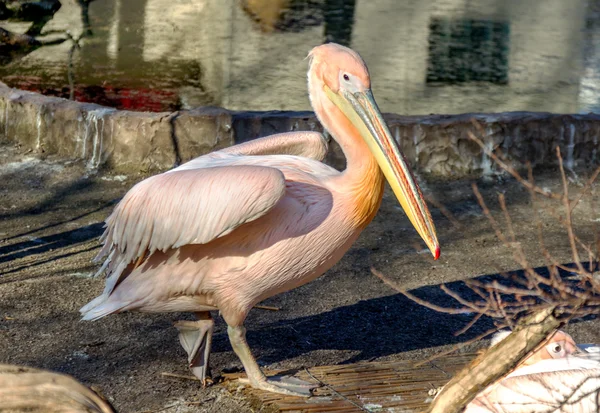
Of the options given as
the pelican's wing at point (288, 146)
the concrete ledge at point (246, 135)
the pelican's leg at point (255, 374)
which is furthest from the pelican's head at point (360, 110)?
the concrete ledge at point (246, 135)

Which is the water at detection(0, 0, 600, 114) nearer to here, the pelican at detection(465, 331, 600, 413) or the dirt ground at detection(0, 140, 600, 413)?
the dirt ground at detection(0, 140, 600, 413)

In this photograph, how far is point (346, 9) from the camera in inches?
503

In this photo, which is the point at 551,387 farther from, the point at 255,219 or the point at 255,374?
the point at 255,374

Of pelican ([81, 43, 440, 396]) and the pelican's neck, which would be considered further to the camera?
the pelican's neck

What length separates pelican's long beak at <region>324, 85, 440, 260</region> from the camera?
9.69 ft

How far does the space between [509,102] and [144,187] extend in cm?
574

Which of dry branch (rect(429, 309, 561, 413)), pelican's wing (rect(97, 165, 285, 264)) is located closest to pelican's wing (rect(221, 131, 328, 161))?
pelican's wing (rect(97, 165, 285, 264))

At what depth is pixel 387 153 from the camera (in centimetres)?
304

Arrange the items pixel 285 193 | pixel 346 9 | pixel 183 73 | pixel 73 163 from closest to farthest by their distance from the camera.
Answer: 1. pixel 285 193
2. pixel 73 163
3. pixel 183 73
4. pixel 346 9

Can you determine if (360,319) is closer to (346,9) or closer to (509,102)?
(509,102)

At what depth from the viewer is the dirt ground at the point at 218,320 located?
346cm

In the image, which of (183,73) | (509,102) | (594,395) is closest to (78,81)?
(183,73)

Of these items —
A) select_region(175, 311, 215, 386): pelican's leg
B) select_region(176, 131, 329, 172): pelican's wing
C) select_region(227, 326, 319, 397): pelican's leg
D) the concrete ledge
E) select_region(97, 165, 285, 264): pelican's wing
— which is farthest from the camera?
the concrete ledge

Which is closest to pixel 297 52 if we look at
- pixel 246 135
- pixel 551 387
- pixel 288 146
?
pixel 246 135
